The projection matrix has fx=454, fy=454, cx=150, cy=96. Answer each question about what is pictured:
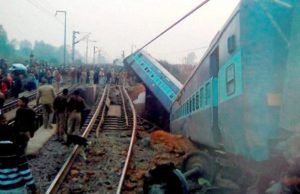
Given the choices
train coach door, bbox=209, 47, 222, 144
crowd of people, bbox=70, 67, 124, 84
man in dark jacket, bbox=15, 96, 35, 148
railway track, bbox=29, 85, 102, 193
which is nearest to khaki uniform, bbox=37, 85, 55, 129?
railway track, bbox=29, 85, 102, 193

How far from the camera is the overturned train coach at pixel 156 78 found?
2647 centimetres

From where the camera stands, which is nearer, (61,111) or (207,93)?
(207,93)

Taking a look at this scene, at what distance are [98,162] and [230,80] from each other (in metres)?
6.53

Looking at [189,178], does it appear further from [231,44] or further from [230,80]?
[231,44]

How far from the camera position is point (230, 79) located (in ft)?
23.1

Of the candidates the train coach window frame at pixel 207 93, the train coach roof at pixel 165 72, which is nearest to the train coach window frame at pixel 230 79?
the train coach window frame at pixel 207 93

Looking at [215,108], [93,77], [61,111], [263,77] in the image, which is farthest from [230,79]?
[93,77]

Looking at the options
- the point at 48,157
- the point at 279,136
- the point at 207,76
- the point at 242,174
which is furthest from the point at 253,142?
the point at 48,157

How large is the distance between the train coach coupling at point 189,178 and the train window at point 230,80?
1.46 m

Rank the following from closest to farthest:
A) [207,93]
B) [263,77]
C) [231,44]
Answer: [263,77]
[231,44]
[207,93]

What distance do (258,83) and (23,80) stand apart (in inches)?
747

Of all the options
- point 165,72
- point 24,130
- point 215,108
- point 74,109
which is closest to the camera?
point 215,108

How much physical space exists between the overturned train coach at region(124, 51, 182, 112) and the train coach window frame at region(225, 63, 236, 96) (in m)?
16.3

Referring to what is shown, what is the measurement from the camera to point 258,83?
20.0 ft
